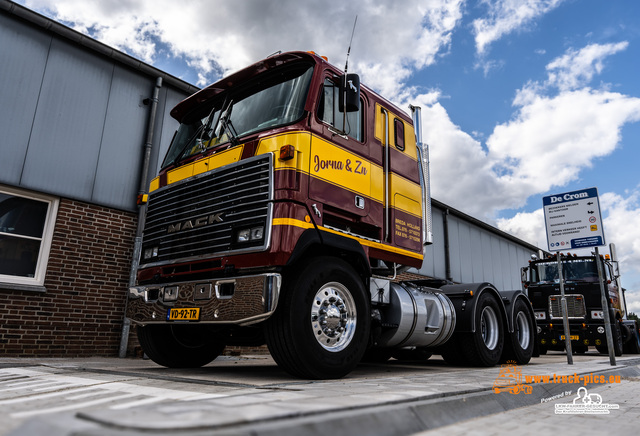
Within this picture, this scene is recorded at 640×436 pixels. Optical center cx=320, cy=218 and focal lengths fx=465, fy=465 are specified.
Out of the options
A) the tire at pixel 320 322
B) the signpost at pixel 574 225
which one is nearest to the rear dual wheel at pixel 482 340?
the signpost at pixel 574 225

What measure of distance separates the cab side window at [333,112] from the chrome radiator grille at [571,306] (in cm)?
972

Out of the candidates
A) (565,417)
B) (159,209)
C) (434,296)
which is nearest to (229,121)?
(159,209)

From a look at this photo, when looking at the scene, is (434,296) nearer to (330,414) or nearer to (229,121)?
(229,121)

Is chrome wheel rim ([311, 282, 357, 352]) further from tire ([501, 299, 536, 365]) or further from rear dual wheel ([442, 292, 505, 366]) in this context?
tire ([501, 299, 536, 365])

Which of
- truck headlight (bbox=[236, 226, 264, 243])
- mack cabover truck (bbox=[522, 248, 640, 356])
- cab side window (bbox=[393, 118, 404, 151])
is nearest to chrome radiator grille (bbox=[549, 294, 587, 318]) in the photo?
mack cabover truck (bbox=[522, 248, 640, 356])

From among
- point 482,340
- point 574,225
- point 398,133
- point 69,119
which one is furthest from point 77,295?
point 574,225

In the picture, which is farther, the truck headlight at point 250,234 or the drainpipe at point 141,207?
the drainpipe at point 141,207

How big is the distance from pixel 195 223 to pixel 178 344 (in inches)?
70.6

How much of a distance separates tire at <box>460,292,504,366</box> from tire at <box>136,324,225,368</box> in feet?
10.9

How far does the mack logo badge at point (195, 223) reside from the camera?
4342 mm

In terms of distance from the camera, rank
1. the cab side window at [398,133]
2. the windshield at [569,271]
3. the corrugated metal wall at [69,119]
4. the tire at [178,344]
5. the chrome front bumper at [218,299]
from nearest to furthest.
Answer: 1. the chrome front bumper at [218,299]
2. the tire at [178,344]
3. the cab side window at [398,133]
4. the corrugated metal wall at [69,119]
5. the windshield at [569,271]

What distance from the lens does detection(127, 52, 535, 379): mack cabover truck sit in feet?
13.0

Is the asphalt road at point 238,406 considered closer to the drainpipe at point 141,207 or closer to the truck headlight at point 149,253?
the truck headlight at point 149,253

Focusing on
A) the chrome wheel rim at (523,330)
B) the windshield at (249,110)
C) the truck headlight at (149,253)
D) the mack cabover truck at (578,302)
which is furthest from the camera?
the mack cabover truck at (578,302)
